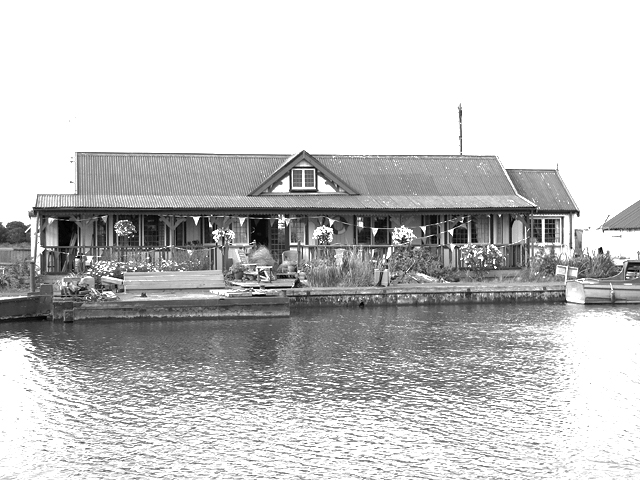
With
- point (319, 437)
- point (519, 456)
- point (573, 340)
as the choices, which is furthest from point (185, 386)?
point (573, 340)

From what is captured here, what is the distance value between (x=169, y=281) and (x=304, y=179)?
10518 millimetres

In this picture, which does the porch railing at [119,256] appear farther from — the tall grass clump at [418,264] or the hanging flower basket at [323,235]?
the tall grass clump at [418,264]

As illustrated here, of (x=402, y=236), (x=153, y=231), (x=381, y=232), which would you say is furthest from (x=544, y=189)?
(x=153, y=231)

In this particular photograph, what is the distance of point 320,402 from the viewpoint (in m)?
15.1

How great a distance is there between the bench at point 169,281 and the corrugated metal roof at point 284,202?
4655mm

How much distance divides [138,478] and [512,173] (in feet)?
116

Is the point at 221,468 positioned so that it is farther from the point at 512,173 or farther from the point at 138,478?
the point at 512,173

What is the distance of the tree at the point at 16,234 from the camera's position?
219ft

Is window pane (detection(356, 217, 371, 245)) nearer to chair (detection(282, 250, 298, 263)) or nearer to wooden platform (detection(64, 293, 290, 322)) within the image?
chair (detection(282, 250, 298, 263))

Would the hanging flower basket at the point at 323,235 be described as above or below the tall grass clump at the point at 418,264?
above

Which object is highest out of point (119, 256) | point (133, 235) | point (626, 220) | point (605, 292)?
point (626, 220)

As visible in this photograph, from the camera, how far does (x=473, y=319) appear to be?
1053 inches

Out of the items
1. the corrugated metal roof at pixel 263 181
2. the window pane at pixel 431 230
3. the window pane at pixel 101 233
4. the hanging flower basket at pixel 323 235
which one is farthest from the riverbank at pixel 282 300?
the window pane at pixel 101 233

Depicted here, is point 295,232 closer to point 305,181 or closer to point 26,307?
point 305,181
